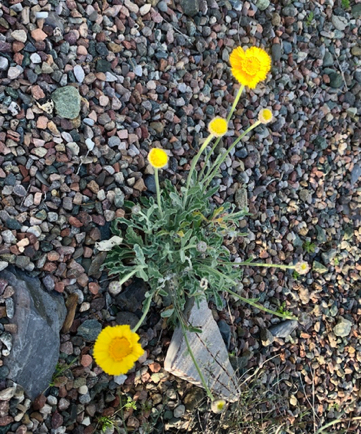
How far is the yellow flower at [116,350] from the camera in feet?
6.77

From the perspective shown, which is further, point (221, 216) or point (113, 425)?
point (221, 216)

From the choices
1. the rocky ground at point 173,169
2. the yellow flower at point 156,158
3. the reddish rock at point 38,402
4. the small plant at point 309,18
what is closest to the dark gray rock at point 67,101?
the rocky ground at point 173,169

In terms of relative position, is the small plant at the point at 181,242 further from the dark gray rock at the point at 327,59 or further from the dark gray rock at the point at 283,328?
the dark gray rock at the point at 327,59

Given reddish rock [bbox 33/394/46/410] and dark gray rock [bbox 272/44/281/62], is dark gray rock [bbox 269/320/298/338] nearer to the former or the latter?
reddish rock [bbox 33/394/46/410]

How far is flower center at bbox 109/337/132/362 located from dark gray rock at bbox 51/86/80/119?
1.21 m

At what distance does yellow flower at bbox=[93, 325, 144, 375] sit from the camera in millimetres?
2062

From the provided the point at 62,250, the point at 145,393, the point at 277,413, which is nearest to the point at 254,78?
the point at 62,250

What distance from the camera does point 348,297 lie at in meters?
3.55

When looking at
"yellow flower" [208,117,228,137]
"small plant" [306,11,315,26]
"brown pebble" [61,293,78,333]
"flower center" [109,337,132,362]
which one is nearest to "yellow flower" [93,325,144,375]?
"flower center" [109,337,132,362]

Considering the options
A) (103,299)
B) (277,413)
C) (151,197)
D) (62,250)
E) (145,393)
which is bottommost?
(277,413)

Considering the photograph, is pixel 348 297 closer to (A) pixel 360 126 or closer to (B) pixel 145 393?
(A) pixel 360 126

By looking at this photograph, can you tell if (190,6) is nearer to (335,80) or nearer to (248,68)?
(248,68)

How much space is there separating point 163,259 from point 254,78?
1025 mm

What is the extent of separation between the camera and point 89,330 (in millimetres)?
2541
